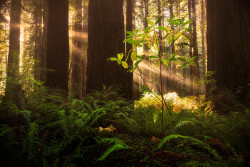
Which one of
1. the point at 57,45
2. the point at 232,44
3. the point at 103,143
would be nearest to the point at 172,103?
the point at 232,44

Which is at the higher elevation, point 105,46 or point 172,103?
point 105,46

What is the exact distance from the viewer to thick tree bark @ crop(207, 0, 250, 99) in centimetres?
396

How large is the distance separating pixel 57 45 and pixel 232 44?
596 centimetres

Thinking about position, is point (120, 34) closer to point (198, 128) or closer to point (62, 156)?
point (198, 128)

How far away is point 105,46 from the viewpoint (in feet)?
13.6

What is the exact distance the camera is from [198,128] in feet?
8.13

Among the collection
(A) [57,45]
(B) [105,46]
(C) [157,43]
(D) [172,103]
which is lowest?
(D) [172,103]

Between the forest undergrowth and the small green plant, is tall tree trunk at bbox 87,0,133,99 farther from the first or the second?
the small green plant

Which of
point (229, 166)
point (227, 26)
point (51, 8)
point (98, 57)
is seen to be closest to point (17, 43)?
point (51, 8)

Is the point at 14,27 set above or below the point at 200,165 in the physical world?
above

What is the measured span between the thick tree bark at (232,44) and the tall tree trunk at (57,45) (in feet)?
17.8

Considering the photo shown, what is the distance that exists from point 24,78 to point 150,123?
251 cm

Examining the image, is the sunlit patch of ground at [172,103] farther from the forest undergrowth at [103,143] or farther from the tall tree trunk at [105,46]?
the forest undergrowth at [103,143]

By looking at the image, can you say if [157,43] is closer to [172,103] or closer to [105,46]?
[105,46]
